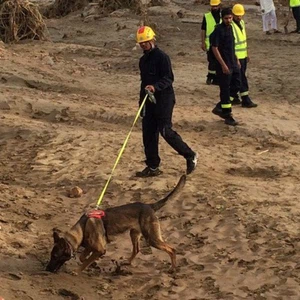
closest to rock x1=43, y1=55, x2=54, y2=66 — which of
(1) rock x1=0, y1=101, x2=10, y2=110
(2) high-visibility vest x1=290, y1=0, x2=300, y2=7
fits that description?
(1) rock x1=0, y1=101, x2=10, y2=110

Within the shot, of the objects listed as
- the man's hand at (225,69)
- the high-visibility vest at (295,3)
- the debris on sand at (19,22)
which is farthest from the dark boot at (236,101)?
the high-visibility vest at (295,3)

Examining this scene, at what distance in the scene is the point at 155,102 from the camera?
8.44m

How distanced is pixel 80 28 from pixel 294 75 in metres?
9.84

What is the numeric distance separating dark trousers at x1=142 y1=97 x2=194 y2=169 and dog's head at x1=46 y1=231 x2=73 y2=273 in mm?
2726

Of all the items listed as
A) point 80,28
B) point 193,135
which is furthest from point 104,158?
point 80,28

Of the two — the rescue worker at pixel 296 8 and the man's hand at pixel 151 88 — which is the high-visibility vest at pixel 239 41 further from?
the rescue worker at pixel 296 8

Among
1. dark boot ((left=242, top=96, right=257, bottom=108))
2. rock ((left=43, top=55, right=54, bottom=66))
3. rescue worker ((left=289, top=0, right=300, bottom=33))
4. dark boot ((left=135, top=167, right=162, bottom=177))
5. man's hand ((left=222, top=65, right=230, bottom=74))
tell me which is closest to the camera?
dark boot ((left=135, top=167, right=162, bottom=177))

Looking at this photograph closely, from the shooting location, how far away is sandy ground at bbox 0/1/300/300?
6.36 metres

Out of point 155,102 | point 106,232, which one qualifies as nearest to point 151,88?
point 155,102

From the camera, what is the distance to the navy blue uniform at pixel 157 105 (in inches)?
329

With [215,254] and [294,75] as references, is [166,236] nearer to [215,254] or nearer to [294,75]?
[215,254]

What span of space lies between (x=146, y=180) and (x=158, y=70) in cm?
134

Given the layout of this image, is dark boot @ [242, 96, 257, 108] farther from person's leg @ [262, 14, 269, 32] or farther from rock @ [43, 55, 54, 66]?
person's leg @ [262, 14, 269, 32]

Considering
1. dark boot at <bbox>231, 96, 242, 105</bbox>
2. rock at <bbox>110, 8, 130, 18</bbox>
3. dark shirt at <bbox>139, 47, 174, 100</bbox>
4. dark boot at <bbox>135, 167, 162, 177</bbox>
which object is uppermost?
dark shirt at <bbox>139, 47, 174, 100</bbox>
